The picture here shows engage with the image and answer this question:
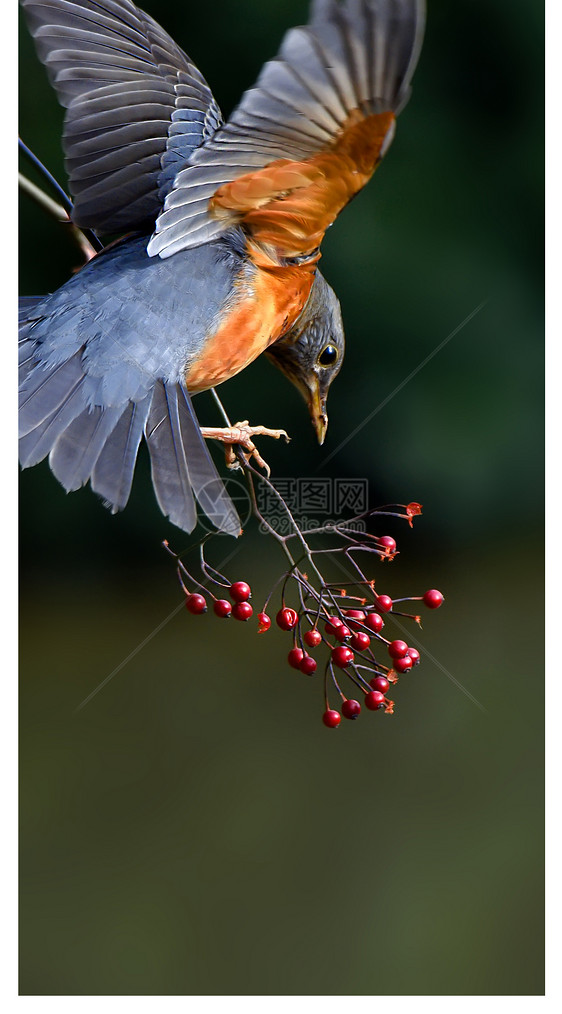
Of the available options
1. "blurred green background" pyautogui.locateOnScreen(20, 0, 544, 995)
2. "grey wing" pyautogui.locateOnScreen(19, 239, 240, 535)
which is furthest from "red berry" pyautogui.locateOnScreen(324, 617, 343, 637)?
"blurred green background" pyautogui.locateOnScreen(20, 0, 544, 995)

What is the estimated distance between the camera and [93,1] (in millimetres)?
1431

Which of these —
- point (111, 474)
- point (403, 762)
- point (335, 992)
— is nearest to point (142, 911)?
point (335, 992)

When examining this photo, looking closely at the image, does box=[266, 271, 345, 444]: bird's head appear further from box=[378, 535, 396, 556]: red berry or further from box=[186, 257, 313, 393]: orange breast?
box=[378, 535, 396, 556]: red berry

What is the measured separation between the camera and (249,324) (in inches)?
52.1

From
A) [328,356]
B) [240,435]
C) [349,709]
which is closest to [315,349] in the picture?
[328,356]

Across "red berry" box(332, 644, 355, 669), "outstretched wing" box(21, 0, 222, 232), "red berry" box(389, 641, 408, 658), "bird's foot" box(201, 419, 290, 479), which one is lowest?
"red berry" box(389, 641, 408, 658)

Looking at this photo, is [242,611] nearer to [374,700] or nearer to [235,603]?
[235,603]

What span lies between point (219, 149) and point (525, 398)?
224cm

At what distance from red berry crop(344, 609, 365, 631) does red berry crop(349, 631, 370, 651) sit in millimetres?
14

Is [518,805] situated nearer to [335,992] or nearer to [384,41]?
[335,992]

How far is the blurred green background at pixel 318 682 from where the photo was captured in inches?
90.4

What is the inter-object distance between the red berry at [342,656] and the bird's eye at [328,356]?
1.91 feet

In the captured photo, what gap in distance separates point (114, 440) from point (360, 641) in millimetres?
373

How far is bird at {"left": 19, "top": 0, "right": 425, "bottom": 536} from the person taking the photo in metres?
1.04
